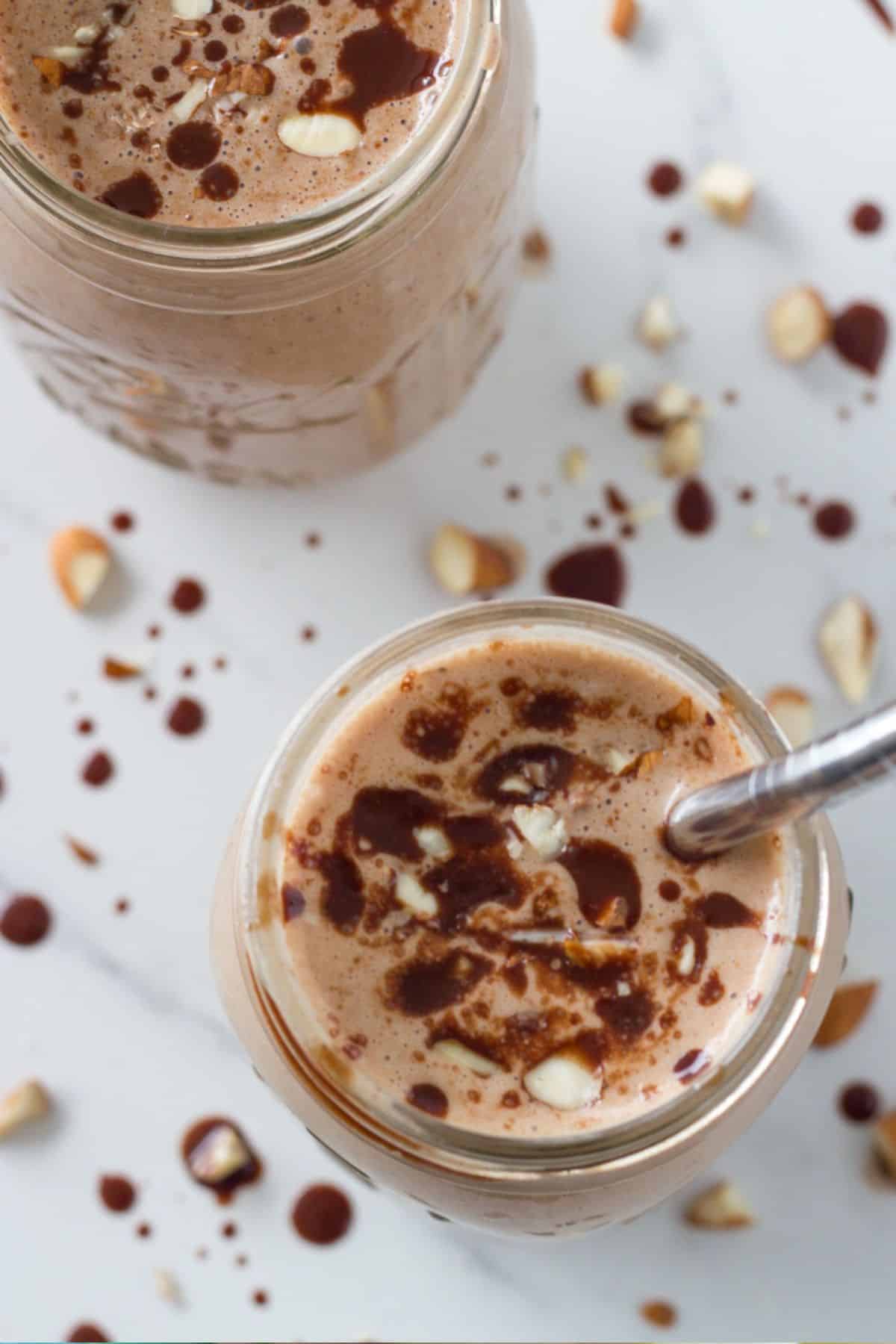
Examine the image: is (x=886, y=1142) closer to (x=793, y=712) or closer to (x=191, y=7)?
(x=793, y=712)

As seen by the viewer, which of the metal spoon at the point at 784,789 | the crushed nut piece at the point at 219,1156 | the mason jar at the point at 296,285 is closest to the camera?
the metal spoon at the point at 784,789

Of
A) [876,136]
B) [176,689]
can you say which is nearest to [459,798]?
[176,689]

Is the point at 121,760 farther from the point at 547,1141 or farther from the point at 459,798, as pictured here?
the point at 547,1141

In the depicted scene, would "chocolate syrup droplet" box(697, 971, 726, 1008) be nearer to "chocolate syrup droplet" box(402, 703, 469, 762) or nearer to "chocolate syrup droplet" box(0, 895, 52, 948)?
"chocolate syrup droplet" box(402, 703, 469, 762)

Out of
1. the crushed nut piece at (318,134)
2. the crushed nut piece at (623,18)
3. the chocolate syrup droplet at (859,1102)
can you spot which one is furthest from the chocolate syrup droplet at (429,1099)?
the crushed nut piece at (623,18)

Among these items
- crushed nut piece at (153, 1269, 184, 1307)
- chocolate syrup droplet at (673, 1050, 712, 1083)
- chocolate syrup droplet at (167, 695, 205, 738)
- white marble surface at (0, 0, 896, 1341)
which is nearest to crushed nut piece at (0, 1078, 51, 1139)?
white marble surface at (0, 0, 896, 1341)

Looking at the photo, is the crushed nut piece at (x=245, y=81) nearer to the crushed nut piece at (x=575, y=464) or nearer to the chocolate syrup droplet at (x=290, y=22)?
the chocolate syrup droplet at (x=290, y=22)

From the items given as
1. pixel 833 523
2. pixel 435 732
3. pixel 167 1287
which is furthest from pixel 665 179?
pixel 167 1287
